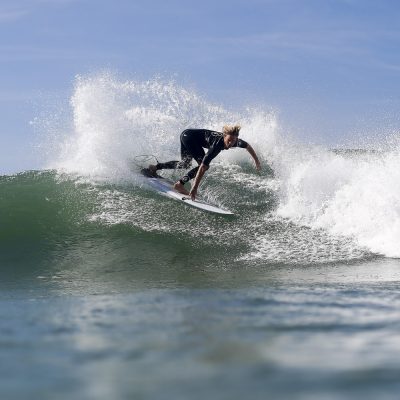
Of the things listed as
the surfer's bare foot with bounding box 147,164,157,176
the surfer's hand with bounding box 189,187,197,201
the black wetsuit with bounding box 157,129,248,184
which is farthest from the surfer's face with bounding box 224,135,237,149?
the surfer's bare foot with bounding box 147,164,157,176

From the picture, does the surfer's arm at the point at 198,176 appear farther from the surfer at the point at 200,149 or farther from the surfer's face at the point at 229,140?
the surfer's face at the point at 229,140

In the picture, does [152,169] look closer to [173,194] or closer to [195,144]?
[173,194]

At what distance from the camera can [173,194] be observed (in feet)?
39.4

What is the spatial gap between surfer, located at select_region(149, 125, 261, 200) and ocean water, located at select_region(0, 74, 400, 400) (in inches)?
23.2

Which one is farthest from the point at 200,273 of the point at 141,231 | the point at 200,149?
the point at 200,149

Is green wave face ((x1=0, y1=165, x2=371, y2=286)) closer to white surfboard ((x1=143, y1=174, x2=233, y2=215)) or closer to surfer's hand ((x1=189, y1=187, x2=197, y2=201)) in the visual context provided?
white surfboard ((x1=143, y1=174, x2=233, y2=215))

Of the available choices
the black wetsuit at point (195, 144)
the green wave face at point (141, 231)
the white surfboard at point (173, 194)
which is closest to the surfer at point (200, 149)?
the black wetsuit at point (195, 144)

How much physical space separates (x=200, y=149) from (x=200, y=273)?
14.0 feet

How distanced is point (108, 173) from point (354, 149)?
21.0 ft

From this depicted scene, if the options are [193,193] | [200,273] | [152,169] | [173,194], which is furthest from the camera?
[152,169]

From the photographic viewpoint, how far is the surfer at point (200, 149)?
11.3m

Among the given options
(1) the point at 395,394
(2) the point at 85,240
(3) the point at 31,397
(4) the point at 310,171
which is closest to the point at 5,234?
(2) the point at 85,240

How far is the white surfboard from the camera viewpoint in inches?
452

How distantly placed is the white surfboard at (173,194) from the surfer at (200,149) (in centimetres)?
13
